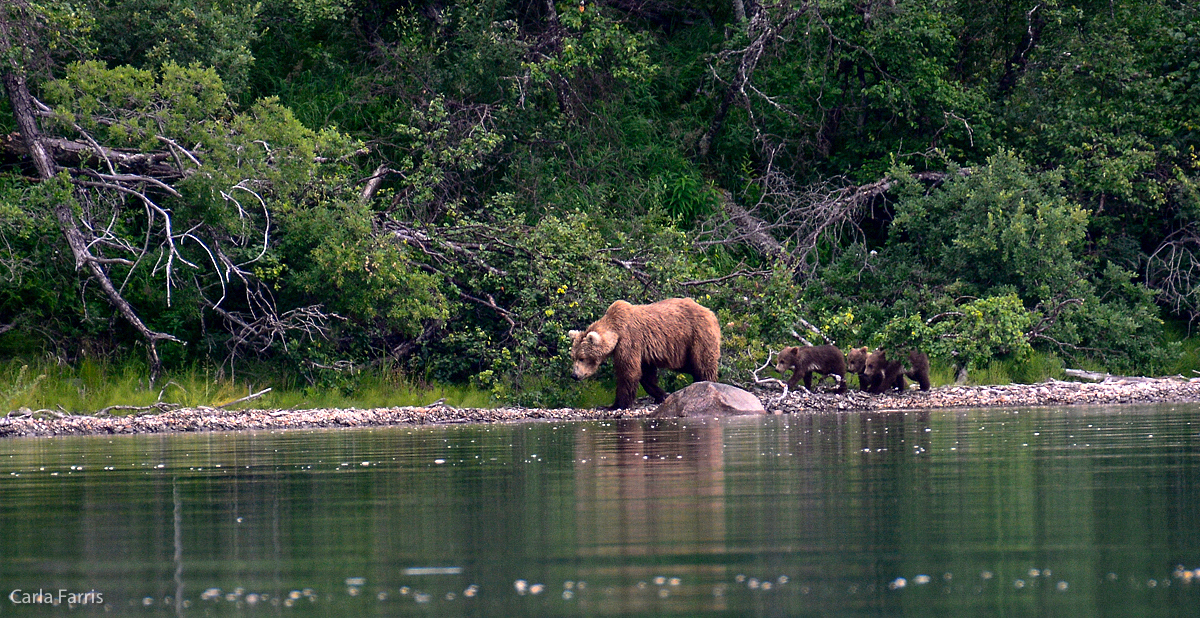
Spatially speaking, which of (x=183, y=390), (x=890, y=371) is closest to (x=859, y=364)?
(x=890, y=371)

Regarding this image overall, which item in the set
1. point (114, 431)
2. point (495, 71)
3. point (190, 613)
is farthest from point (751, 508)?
point (495, 71)

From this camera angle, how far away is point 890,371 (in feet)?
62.8

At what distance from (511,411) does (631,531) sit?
1175 centimetres

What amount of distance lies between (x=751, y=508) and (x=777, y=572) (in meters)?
1.84

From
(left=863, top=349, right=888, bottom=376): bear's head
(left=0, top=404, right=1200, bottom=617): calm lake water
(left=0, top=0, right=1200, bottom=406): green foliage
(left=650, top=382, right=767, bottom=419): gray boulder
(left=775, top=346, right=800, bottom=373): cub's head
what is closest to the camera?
(left=0, top=404, right=1200, bottom=617): calm lake water

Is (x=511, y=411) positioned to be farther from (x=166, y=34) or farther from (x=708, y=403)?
(x=166, y=34)

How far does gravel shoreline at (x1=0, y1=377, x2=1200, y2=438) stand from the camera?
1644cm

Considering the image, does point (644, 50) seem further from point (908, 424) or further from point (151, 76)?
point (908, 424)

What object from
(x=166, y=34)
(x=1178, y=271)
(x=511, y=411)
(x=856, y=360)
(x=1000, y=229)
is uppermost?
(x=166, y=34)

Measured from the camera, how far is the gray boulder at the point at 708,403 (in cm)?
1656

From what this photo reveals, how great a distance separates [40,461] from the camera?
11.5 meters

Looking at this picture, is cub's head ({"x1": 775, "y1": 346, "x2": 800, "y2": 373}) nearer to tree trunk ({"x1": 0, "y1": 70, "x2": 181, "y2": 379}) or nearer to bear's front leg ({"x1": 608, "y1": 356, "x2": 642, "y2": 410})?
bear's front leg ({"x1": 608, "y1": 356, "x2": 642, "y2": 410})

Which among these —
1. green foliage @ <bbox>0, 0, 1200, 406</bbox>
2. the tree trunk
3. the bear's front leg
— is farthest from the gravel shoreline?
the tree trunk

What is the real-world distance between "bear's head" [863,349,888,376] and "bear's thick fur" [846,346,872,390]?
0.22 feet
